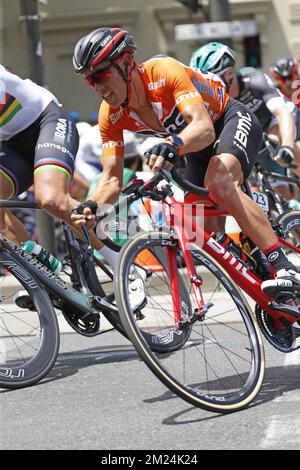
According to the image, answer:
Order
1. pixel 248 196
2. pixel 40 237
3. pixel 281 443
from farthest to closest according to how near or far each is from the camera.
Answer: pixel 40 237 → pixel 248 196 → pixel 281 443

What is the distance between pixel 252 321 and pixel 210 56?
11.4 feet

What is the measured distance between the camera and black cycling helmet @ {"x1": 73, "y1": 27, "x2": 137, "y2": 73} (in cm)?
476

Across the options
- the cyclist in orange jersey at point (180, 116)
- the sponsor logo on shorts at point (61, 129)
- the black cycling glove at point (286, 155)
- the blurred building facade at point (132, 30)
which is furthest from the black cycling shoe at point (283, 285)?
the blurred building facade at point (132, 30)

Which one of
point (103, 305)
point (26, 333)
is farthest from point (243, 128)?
point (26, 333)

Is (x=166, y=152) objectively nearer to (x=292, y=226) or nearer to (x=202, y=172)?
(x=202, y=172)

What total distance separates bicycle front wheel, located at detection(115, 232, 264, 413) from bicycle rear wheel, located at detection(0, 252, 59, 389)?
510mm

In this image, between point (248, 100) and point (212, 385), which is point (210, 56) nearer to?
point (248, 100)

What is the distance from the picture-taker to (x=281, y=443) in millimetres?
3799

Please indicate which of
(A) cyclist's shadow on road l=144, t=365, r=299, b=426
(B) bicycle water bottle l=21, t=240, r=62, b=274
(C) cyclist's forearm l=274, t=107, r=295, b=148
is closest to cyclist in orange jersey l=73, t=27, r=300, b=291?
(A) cyclist's shadow on road l=144, t=365, r=299, b=426

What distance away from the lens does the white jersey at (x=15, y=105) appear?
5.69 meters

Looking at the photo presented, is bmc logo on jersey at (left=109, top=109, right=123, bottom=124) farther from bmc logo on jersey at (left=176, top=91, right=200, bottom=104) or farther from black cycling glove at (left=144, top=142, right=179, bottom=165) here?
black cycling glove at (left=144, top=142, right=179, bottom=165)

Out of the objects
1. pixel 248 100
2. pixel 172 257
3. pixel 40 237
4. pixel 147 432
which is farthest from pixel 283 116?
pixel 147 432

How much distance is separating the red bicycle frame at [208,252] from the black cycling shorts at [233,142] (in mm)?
250

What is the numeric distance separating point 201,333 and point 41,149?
133 cm
